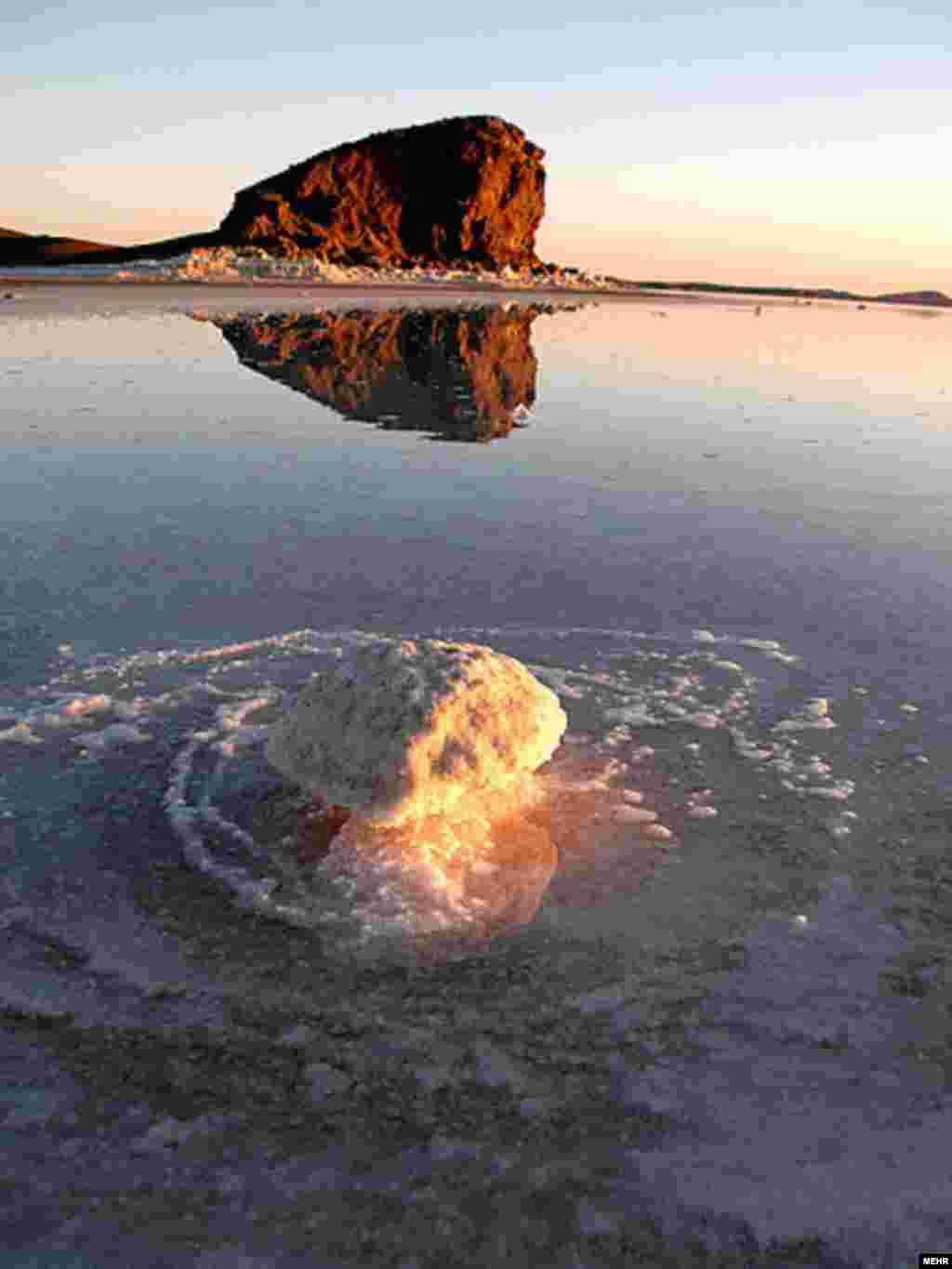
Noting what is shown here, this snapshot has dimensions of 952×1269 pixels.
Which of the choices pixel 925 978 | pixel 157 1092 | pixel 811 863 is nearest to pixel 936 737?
pixel 811 863

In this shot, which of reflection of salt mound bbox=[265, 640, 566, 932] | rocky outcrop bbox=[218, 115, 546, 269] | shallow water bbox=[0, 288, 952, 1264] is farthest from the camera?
rocky outcrop bbox=[218, 115, 546, 269]

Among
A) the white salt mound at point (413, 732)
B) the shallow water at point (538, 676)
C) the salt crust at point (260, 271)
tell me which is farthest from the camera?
the salt crust at point (260, 271)

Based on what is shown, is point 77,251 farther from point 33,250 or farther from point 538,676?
point 538,676

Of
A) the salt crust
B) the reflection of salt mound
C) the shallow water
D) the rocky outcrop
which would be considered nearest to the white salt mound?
the reflection of salt mound

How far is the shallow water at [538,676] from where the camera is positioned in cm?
351

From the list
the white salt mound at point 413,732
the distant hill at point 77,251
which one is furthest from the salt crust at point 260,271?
the white salt mound at point 413,732

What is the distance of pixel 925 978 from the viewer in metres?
3.59

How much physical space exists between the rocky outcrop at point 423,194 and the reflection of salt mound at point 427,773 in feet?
356

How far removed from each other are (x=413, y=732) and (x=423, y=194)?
12758 cm

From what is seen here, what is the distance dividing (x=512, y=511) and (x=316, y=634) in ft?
12.3

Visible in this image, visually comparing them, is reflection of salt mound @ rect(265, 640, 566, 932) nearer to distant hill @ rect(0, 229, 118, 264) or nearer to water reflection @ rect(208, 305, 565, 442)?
water reflection @ rect(208, 305, 565, 442)

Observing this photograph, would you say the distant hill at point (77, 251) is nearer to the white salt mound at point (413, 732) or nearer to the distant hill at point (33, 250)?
the distant hill at point (33, 250)

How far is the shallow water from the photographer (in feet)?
11.5

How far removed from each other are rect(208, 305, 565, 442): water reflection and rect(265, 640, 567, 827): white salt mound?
31.0 feet
